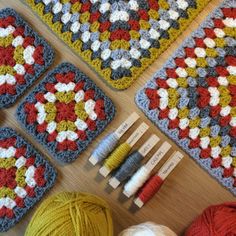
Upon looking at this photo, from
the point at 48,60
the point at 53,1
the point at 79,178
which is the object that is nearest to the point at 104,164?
the point at 79,178

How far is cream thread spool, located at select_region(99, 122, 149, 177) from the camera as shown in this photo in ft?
3.02

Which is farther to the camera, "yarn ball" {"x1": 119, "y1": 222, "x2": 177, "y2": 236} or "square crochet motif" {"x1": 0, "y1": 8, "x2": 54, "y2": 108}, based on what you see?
"square crochet motif" {"x1": 0, "y1": 8, "x2": 54, "y2": 108}

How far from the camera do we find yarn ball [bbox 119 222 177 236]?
847mm

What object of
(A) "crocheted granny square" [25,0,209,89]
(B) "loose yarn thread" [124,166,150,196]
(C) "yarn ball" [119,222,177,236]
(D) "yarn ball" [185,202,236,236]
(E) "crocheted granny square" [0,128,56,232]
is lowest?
(E) "crocheted granny square" [0,128,56,232]

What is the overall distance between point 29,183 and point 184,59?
Answer: 0.47 m

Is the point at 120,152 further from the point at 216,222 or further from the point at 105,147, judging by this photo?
the point at 216,222

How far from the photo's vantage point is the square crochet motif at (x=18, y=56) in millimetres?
964

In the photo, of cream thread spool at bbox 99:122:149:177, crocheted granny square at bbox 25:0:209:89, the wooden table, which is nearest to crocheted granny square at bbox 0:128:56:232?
the wooden table

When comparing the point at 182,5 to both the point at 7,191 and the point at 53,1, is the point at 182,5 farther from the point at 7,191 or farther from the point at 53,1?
the point at 7,191

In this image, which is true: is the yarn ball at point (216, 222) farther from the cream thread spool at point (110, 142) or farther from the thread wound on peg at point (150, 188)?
the cream thread spool at point (110, 142)

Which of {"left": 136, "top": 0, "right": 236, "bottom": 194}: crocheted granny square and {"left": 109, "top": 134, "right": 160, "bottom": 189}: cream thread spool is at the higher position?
{"left": 136, "top": 0, "right": 236, "bottom": 194}: crocheted granny square

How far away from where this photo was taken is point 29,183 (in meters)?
0.94

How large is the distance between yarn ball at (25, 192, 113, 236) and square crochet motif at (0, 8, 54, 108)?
10.7 inches

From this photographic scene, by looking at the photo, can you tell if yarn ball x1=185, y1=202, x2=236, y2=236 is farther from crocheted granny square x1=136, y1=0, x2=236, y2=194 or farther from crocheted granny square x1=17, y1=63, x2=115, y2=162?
crocheted granny square x1=17, y1=63, x2=115, y2=162
